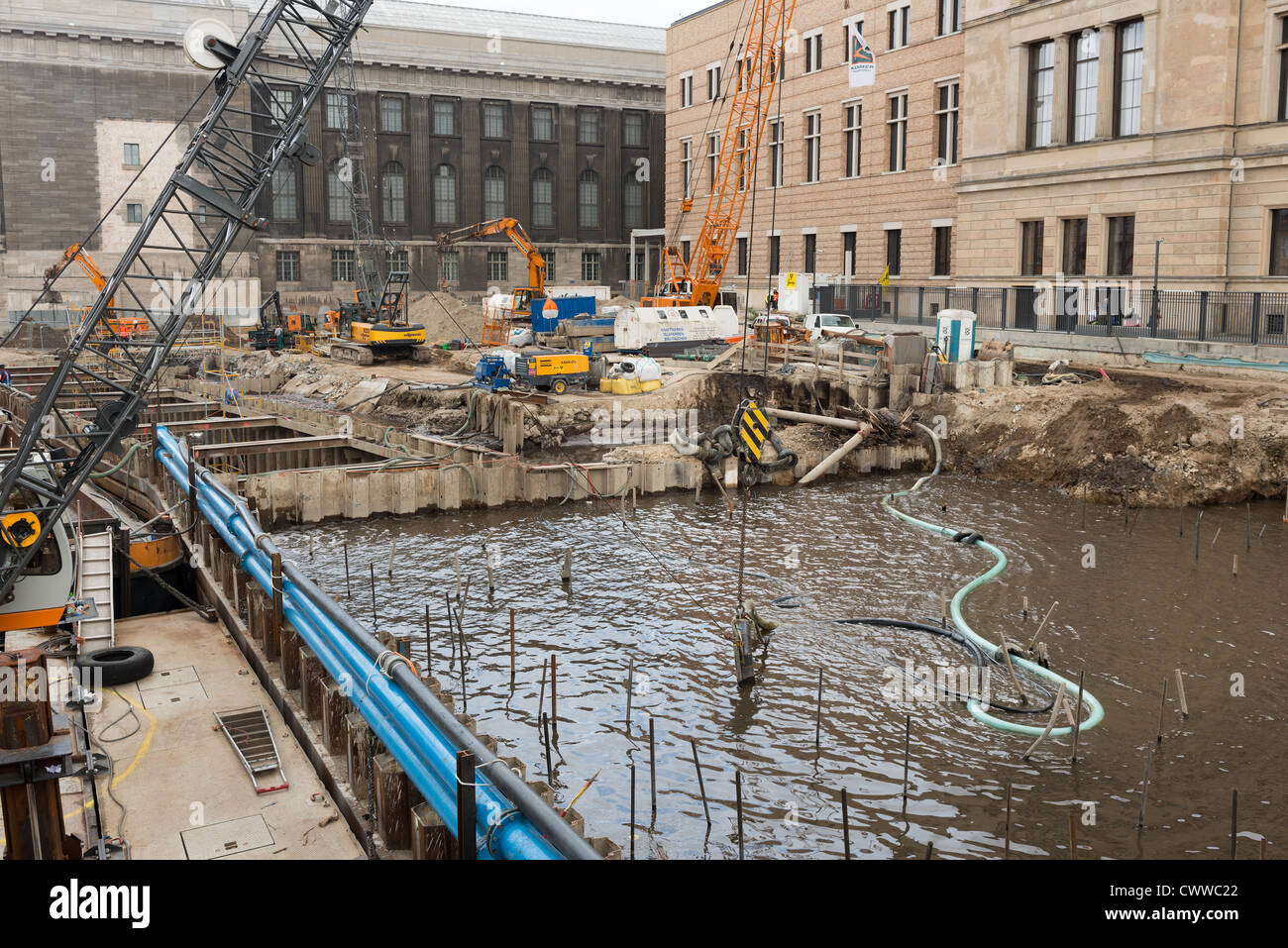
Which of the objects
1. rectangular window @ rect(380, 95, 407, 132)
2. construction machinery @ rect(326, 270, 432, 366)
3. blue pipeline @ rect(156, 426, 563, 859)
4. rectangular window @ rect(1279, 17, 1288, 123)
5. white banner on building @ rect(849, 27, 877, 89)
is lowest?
blue pipeline @ rect(156, 426, 563, 859)

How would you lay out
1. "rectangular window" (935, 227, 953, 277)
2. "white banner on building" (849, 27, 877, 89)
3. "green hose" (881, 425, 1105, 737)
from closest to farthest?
"green hose" (881, 425, 1105, 737) → "rectangular window" (935, 227, 953, 277) → "white banner on building" (849, 27, 877, 89)

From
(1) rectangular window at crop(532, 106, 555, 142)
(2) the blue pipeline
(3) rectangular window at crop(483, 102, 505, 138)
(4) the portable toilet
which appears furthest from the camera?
(1) rectangular window at crop(532, 106, 555, 142)

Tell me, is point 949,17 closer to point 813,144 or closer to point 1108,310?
point 813,144

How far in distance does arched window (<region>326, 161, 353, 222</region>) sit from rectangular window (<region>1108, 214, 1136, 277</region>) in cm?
5198

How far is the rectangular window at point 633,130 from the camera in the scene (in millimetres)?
84500

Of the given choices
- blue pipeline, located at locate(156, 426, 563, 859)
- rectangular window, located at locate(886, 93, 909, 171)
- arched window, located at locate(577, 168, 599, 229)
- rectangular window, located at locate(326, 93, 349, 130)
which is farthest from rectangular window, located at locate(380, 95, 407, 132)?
blue pipeline, located at locate(156, 426, 563, 859)

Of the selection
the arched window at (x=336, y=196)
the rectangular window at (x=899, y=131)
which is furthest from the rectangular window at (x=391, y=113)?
the rectangular window at (x=899, y=131)

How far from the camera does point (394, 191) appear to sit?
7700cm

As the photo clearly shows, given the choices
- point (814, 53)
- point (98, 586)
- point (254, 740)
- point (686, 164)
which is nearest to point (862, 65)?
point (814, 53)

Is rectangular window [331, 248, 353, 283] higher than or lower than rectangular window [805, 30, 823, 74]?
lower

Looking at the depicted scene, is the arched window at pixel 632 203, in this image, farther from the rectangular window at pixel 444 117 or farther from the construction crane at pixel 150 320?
the construction crane at pixel 150 320

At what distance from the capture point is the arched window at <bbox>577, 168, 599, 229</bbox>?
8350cm

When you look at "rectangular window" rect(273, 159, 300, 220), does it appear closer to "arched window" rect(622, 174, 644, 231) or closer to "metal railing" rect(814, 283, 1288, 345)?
"arched window" rect(622, 174, 644, 231)

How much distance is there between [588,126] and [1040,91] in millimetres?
46116
